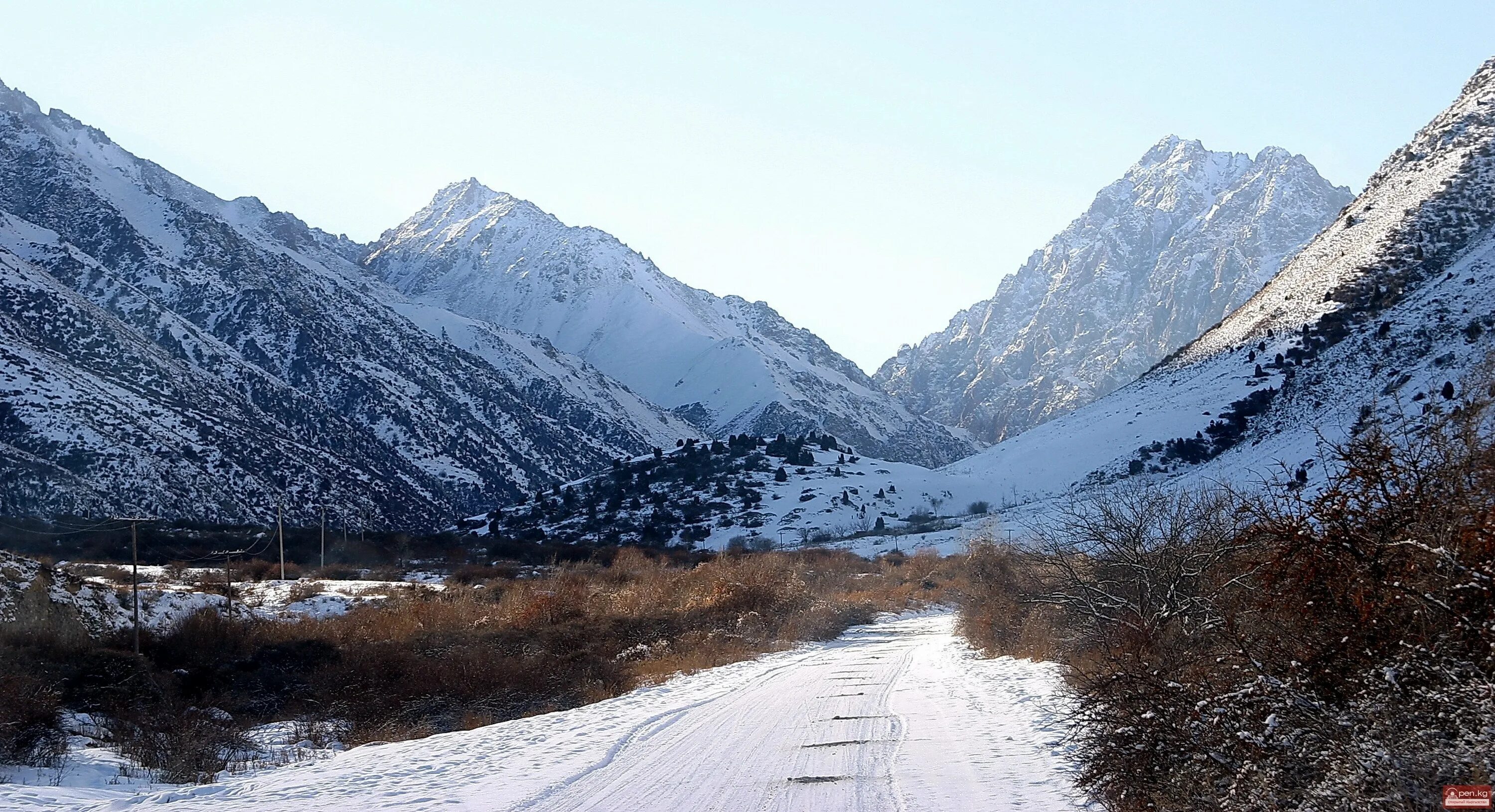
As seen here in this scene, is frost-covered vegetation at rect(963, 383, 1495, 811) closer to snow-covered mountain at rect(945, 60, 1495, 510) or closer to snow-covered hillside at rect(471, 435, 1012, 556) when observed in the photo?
snow-covered mountain at rect(945, 60, 1495, 510)

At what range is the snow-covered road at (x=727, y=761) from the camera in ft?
34.4

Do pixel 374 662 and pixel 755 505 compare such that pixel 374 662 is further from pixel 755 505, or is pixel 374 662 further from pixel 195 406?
pixel 195 406

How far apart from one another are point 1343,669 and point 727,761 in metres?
7.33

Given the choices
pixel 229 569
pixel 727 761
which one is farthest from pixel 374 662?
pixel 229 569

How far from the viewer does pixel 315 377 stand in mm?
180125

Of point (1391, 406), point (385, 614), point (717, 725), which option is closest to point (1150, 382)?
point (1391, 406)

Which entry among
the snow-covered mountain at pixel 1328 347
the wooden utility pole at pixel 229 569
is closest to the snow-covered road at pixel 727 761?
the wooden utility pole at pixel 229 569

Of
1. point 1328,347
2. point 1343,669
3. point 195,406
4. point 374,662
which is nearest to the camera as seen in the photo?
point 1343,669

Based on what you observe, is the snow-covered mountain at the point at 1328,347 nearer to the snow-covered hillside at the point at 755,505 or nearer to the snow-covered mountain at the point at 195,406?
the snow-covered hillside at the point at 755,505

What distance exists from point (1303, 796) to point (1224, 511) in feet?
41.9

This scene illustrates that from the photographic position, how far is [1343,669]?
23.6 feet

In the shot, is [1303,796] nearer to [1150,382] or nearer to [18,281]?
[1150,382]

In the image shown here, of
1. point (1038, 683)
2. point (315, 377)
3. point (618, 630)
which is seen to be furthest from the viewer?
point (315, 377)

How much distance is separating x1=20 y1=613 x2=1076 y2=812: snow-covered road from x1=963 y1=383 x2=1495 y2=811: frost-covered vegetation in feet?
4.93
